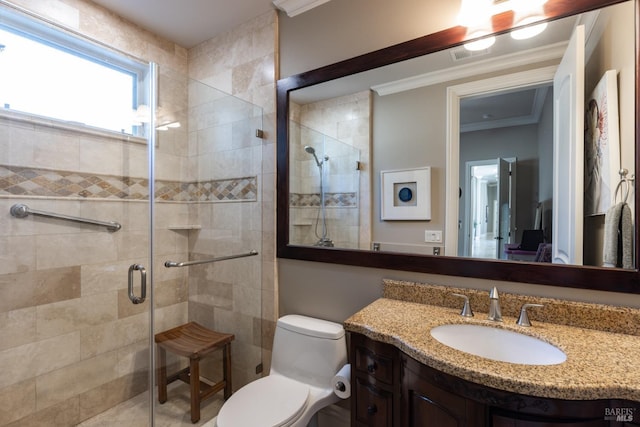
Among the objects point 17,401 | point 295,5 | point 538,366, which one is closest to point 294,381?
point 538,366

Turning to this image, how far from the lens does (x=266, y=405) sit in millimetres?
1391

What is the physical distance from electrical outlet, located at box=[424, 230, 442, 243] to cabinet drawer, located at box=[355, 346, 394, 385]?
605 millimetres

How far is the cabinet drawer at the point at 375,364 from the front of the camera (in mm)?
1126

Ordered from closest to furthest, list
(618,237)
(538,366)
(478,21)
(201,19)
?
(538,366) < (618,237) < (478,21) < (201,19)

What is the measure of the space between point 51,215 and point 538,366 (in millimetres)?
2302

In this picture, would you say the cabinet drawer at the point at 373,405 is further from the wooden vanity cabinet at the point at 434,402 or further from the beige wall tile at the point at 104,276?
the beige wall tile at the point at 104,276

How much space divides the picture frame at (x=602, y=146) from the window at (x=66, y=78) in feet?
7.47

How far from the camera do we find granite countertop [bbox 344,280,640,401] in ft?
2.45

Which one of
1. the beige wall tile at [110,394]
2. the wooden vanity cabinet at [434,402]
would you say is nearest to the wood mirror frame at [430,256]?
the wooden vanity cabinet at [434,402]

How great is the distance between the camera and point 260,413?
1333 mm

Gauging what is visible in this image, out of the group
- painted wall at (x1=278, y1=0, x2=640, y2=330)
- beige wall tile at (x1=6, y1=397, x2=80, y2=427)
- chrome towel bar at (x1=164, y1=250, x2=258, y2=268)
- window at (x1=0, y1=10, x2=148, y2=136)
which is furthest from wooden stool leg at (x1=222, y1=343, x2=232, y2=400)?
window at (x1=0, y1=10, x2=148, y2=136)

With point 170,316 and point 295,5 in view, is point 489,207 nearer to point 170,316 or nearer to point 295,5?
point 295,5

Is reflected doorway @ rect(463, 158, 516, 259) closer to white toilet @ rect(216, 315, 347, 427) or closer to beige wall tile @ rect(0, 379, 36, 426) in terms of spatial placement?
white toilet @ rect(216, 315, 347, 427)

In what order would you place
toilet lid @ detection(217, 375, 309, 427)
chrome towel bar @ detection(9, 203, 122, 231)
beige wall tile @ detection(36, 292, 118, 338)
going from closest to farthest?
toilet lid @ detection(217, 375, 309, 427), chrome towel bar @ detection(9, 203, 122, 231), beige wall tile @ detection(36, 292, 118, 338)
